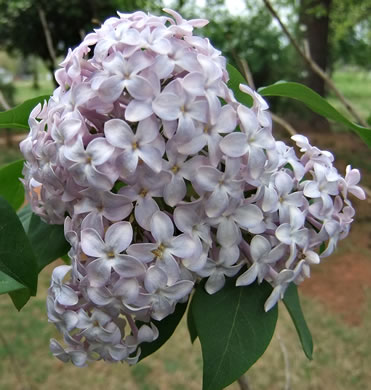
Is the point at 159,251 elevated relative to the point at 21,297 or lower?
elevated

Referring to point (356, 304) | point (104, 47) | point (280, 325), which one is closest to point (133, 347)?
point (104, 47)

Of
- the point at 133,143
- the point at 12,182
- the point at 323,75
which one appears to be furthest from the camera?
the point at 323,75

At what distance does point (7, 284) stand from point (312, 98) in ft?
1.30

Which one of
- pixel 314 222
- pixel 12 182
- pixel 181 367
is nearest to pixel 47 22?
pixel 181 367

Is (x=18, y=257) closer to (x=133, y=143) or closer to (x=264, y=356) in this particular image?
(x=133, y=143)

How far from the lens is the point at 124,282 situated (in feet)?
1.46

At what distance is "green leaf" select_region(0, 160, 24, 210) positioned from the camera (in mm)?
679

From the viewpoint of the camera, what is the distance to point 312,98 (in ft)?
2.02

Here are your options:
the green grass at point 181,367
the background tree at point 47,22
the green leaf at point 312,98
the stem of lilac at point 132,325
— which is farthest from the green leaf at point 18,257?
the background tree at point 47,22

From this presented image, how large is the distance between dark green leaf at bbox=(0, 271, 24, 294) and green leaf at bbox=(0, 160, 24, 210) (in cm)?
19

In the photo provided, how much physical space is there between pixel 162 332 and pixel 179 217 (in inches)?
6.8

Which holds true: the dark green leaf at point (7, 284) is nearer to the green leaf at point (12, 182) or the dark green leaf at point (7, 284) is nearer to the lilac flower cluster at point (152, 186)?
the lilac flower cluster at point (152, 186)

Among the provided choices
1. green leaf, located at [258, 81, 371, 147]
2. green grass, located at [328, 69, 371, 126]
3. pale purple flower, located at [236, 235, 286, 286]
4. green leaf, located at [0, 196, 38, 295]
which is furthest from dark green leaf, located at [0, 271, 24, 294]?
green grass, located at [328, 69, 371, 126]

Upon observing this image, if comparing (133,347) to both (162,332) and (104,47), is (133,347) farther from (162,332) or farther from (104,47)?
(104,47)
